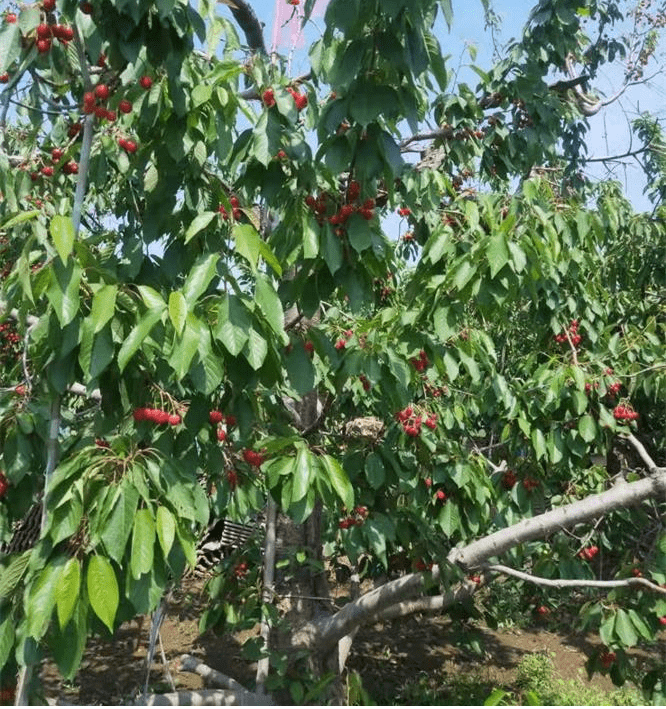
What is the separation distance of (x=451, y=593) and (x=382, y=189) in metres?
1.51

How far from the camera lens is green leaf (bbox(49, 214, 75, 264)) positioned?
131 centimetres

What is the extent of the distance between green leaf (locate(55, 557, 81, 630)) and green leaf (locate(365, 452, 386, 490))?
132 cm

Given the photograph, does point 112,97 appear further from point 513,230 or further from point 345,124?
point 513,230

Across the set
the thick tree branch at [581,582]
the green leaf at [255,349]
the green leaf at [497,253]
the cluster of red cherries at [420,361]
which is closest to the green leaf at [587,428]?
the thick tree branch at [581,582]

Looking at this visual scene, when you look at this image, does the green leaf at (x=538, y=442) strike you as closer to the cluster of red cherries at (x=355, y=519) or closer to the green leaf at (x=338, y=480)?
the cluster of red cherries at (x=355, y=519)

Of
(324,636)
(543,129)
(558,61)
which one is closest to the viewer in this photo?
(324,636)

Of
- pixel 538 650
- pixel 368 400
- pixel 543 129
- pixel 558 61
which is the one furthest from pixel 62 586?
pixel 538 650

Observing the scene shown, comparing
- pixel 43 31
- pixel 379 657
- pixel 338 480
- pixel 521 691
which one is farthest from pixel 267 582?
pixel 379 657

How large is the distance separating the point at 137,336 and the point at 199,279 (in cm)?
16

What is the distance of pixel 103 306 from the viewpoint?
1340 millimetres

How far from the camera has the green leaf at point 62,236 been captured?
51.7 inches

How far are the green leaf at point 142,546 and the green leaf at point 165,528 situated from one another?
0.01 meters

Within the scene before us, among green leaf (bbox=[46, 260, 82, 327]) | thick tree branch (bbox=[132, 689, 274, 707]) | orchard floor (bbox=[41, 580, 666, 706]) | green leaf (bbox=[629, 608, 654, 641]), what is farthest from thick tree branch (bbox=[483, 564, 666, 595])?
green leaf (bbox=[46, 260, 82, 327])

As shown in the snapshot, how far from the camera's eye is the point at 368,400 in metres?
3.10
